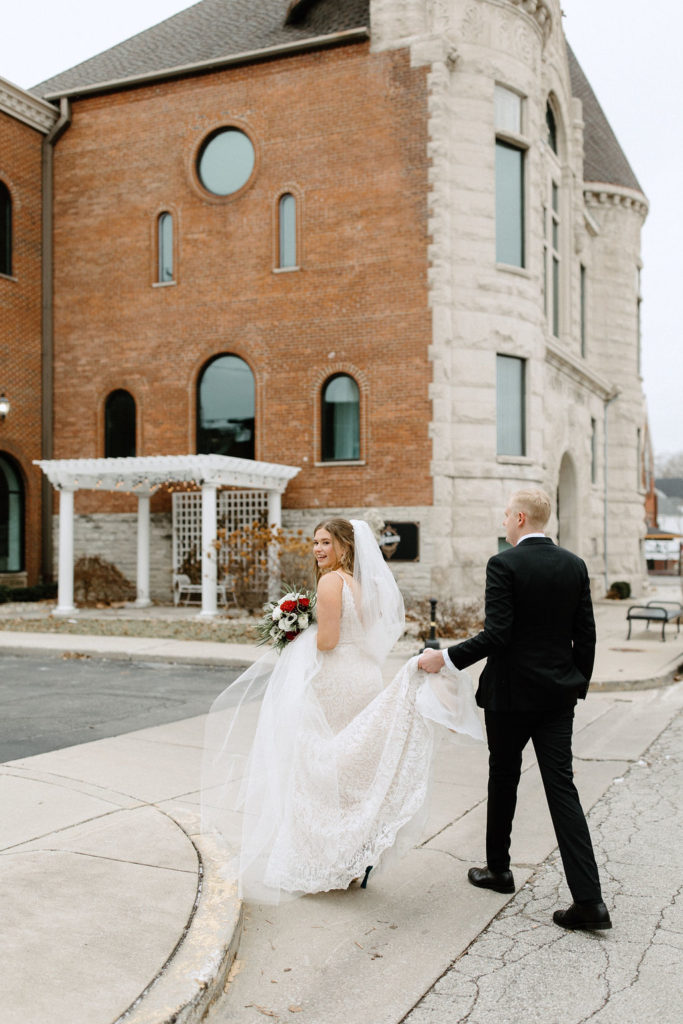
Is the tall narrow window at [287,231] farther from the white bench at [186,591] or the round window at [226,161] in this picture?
the white bench at [186,591]

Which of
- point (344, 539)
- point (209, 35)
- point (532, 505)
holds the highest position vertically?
point (209, 35)

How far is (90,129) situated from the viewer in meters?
24.0

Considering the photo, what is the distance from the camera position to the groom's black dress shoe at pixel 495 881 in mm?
4875

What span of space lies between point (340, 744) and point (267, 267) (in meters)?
18.7

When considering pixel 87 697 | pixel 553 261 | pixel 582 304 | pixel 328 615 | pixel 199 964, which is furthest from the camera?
pixel 582 304

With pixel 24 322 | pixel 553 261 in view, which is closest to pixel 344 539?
pixel 24 322

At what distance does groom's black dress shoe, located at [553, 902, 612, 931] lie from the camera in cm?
435

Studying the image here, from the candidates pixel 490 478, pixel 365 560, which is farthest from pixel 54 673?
pixel 490 478

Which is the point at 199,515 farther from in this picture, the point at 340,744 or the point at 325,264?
the point at 340,744

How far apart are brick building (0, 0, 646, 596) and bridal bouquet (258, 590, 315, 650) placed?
1522 cm

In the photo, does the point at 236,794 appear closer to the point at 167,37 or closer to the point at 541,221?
the point at 541,221

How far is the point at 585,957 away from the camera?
413 centimetres

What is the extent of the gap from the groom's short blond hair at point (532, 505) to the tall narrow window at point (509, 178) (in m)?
18.2

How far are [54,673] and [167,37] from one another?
785 inches
